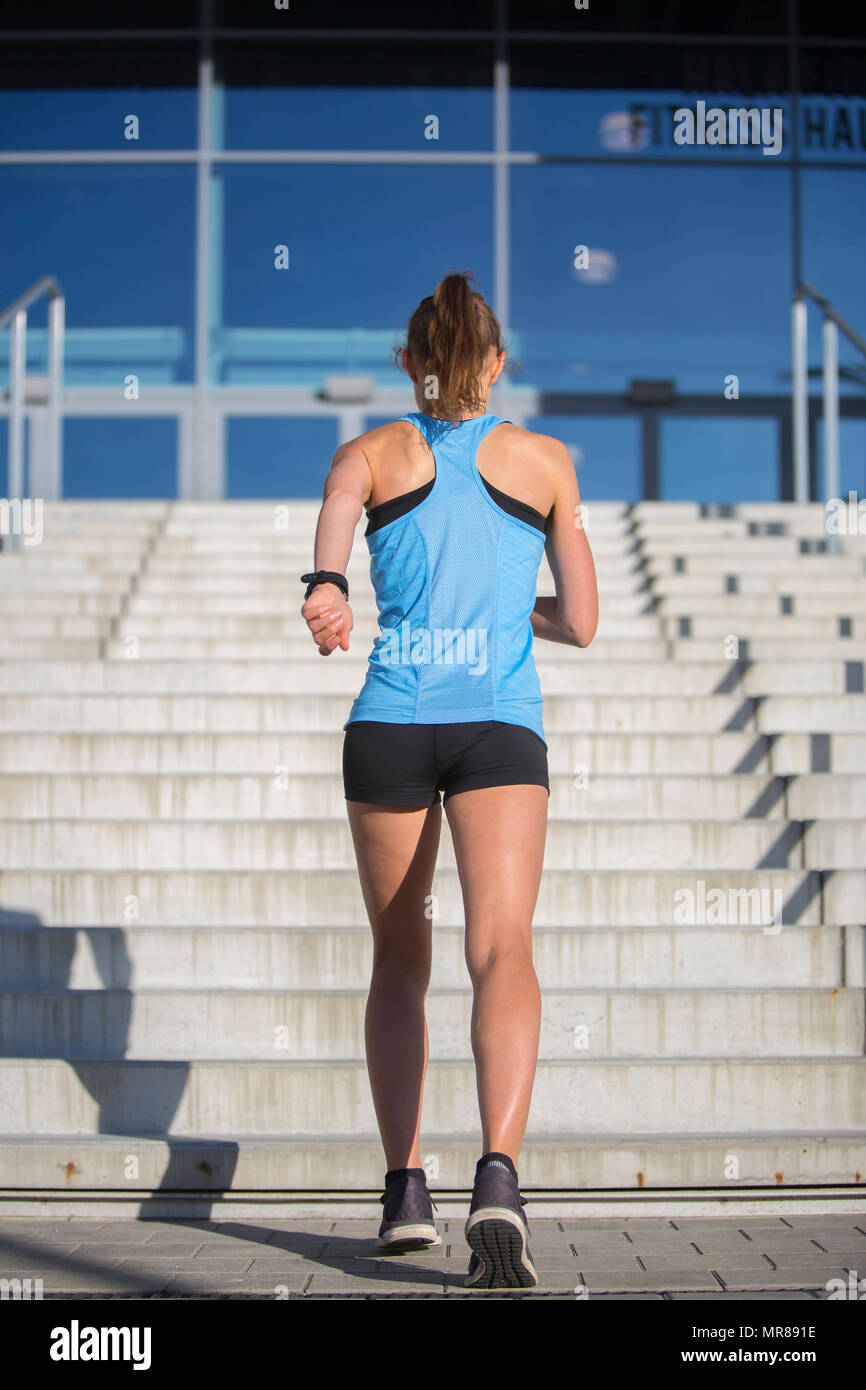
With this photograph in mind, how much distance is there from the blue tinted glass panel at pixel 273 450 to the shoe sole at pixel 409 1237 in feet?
36.0

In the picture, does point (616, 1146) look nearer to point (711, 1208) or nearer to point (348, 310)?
point (711, 1208)

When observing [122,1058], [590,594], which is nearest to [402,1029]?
[590,594]

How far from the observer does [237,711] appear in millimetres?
5309

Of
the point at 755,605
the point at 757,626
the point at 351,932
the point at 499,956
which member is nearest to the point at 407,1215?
the point at 499,956

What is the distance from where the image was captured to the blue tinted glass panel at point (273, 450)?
43.0 ft

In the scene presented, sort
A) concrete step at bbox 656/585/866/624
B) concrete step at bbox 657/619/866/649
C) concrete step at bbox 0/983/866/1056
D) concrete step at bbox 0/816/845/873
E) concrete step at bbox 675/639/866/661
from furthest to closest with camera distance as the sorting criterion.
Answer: concrete step at bbox 656/585/866/624
concrete step at bbox 657/619/866/649
concrete step at bbox 675/639/866/661
concrete step at bbox 0/816/845/873
concrete step at bbox 0/983/866/1056

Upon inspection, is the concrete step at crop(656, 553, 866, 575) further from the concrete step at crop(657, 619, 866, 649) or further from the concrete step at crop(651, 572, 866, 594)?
the concrete step at crop(657, 619, 866, 649)

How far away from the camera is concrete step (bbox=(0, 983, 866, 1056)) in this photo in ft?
11.4

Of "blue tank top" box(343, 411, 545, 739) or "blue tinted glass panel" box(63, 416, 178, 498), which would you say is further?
"blue tinted glass panel" box(63, 416, 178, 498)

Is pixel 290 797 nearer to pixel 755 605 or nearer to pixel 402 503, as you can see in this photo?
pixel 402 503

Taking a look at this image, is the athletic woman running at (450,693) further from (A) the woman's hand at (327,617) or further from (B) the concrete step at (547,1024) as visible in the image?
(B) the concrete step at (547,1024)

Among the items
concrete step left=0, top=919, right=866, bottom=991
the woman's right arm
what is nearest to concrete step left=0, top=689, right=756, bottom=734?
concrete step left=0, top=919, right=866, bottom=991

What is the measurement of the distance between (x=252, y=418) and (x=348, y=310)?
1.34 metres

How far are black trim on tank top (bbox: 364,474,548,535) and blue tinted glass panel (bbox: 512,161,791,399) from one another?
11.1 m
